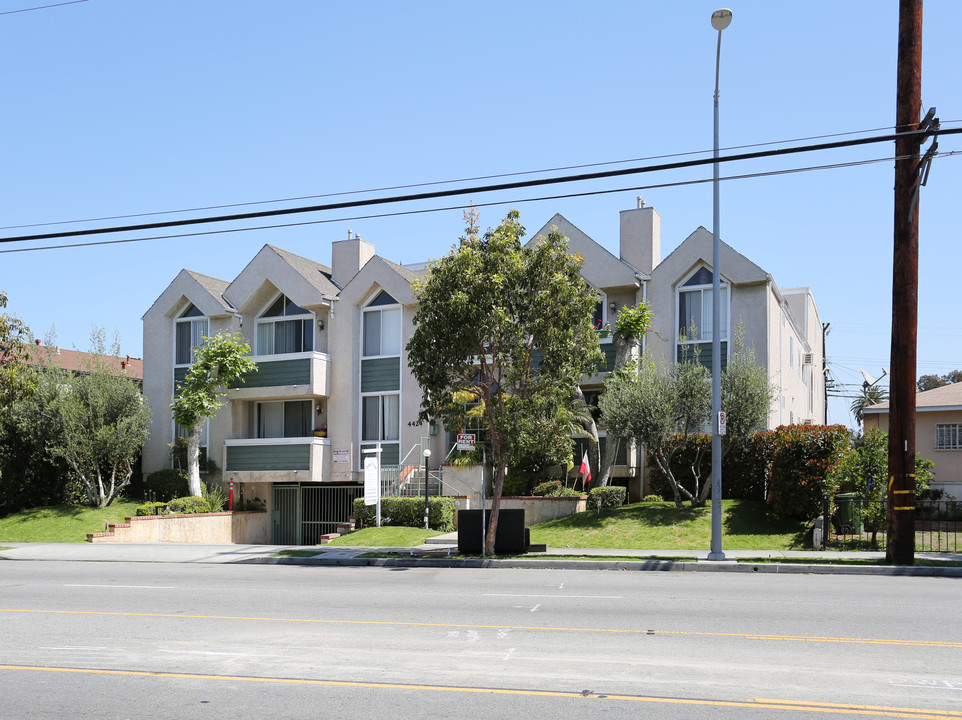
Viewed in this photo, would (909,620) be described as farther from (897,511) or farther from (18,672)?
(18,672)

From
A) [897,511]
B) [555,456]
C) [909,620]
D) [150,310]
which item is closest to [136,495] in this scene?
[150,310]

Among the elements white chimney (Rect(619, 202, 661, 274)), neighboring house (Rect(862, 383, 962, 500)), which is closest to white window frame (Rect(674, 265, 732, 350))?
white chimney (Rect(619, 202, 661, 274))

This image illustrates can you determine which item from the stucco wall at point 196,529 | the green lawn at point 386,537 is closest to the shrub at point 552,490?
the green lawn at point 386,537

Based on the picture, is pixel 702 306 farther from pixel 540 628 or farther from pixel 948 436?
pixel 540 628

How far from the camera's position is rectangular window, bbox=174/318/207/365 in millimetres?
35719

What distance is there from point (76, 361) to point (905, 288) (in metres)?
39.6

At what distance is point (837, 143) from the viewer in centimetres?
1341

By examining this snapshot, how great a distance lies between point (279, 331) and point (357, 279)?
13.3ft

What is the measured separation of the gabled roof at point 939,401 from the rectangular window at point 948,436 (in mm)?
808

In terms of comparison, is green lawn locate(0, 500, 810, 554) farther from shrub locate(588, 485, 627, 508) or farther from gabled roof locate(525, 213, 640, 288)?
gabled roof locate(525, 213, 640, 288)

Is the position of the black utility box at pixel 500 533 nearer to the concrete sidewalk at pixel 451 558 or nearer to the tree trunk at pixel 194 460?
the concrete sidewalk at pixel 451 558

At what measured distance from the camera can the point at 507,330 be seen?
1959 centimetres

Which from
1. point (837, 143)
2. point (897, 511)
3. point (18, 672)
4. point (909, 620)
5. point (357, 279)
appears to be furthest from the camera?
point (357, 279)

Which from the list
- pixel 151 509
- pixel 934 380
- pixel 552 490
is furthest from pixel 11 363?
pixel 934 380
